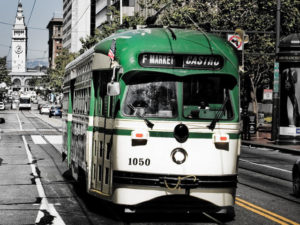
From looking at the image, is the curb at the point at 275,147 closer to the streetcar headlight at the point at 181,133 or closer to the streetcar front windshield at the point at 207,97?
the streetcar front windshield at the point at 207,97

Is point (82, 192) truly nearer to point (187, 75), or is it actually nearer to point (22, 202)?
point (22, 202)

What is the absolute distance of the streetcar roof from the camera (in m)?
8.86

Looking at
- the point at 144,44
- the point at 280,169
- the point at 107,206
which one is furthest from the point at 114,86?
the point at 280,169

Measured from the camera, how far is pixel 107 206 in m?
10.7

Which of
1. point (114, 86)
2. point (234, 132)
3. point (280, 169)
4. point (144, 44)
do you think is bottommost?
point (280, 169)

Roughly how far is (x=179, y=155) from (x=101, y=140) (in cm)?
162

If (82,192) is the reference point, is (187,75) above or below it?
above

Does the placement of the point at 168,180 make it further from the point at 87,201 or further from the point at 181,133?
the point at 87,201

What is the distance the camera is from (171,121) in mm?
8672

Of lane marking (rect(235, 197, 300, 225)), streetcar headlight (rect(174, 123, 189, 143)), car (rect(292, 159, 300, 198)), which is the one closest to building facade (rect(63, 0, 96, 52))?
car (rect(292, 159, 300, 198))

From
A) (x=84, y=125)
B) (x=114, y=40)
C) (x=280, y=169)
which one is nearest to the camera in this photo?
(x=114, y=40)

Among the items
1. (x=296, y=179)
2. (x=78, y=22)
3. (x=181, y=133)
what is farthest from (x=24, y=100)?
(x=181, y=133)

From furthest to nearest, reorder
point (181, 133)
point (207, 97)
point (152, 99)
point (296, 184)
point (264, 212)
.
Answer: point (296, 184) → point (264, 212) → point (207, 97) → point (152, 99) → point (181, 133)

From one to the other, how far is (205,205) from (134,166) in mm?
1239
